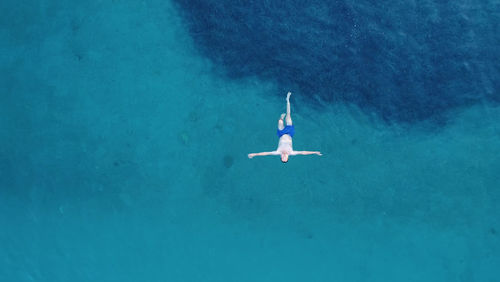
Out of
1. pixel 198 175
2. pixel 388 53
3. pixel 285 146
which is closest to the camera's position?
pixel 285 146

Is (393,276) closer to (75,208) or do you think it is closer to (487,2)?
(487,2)

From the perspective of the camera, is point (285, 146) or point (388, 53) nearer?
point (285, 146)

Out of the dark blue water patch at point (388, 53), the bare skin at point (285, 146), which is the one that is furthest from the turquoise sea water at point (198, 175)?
the bare skin at point (285, 146)

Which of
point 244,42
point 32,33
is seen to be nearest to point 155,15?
point 244,42

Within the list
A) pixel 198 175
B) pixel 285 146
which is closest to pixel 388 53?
pixel 285 146

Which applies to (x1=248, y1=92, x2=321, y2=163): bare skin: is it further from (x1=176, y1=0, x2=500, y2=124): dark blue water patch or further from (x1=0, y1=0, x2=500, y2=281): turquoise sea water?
(x1=176, y1=0, x2=500, y2=124): dark blue water patch

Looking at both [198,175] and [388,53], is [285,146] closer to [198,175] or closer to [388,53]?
[198,175]
